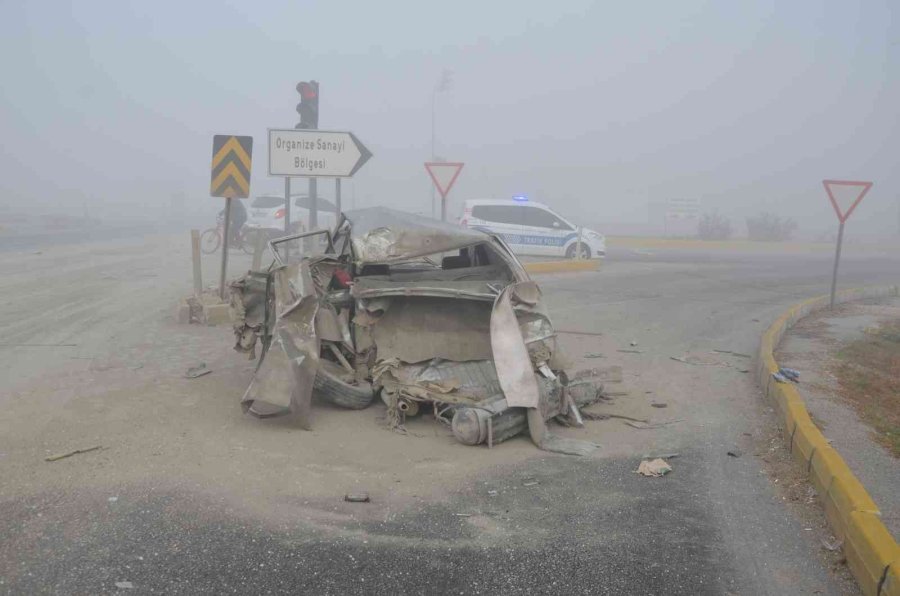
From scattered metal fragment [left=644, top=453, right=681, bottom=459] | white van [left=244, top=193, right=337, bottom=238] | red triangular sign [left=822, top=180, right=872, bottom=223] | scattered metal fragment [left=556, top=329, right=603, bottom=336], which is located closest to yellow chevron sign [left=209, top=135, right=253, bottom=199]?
scattered metal fragment [left=556, top=329, right=603, bottom=336]

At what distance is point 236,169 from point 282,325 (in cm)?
487

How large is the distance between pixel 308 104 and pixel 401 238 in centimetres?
643

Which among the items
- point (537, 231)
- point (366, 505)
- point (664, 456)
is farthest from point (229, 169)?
point (537, 231)

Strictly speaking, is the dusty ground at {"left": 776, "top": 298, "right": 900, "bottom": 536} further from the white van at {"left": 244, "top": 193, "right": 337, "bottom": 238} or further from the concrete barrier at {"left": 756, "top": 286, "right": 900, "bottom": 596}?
the white van at {"left": 244, "top": 193, "right": 337, "bottom": 238}

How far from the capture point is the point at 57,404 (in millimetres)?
5805

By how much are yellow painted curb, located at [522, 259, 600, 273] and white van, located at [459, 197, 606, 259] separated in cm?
127

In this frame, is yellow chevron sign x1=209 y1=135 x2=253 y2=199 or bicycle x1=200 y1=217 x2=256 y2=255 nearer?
yellow chevron sign x1=209 y1=135 x2=253 y2=199

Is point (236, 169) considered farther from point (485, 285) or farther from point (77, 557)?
point (77, 557)

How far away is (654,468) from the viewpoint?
4.84 metres

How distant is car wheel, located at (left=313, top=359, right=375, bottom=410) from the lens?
5805mm

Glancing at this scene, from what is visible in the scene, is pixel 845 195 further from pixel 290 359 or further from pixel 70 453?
pixel 70 453

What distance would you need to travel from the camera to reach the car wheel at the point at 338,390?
580 cm

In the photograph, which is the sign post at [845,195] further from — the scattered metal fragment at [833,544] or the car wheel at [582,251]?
the scattered metal fragment at [833,544]

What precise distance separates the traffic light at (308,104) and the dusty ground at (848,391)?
7.88 meters
